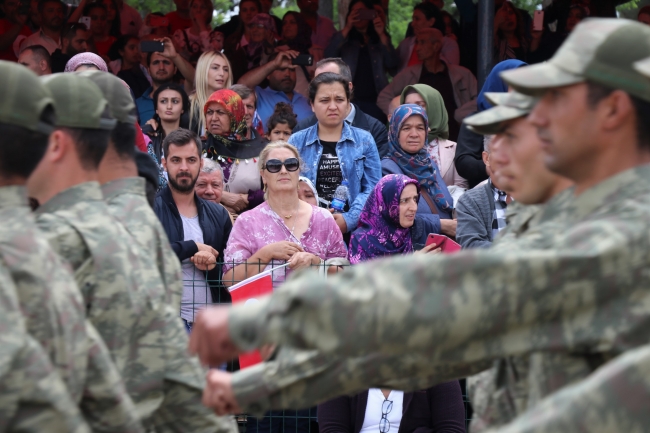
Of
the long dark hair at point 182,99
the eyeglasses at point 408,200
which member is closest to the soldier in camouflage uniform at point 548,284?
the eyeglasses at point 408,200

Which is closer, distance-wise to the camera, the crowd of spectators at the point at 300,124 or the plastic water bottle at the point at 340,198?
the crowd of spectators at the point at 300,124

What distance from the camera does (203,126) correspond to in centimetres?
786

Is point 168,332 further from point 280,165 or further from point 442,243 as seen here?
point 280,165

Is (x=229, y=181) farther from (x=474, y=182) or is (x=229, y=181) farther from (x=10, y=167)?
(x=10, y=167)

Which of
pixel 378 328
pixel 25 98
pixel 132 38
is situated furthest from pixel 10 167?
pixel 132 38

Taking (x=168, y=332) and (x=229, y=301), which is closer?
(x=168, y=332)

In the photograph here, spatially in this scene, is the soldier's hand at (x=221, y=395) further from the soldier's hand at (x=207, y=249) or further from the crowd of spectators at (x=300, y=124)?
the soldier's hand at (x=207, y=249)

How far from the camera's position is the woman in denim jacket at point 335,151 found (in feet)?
24.0

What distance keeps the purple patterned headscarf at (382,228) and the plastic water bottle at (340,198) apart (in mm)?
347

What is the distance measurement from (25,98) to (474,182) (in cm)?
516

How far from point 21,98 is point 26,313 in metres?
0.62

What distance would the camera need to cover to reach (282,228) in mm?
6535

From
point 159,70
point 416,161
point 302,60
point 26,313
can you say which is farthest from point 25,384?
point 302,60

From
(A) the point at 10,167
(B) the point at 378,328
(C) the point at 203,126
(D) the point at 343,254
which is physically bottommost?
(D) the point at 343,254
